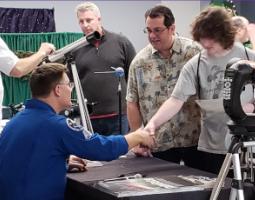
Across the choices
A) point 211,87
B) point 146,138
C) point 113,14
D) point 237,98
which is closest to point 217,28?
point 211,87

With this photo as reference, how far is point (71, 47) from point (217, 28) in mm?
664

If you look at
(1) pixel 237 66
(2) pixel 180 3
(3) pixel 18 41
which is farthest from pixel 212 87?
(3) pixel 18 41

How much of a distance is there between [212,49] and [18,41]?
183 inches

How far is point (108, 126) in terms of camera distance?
3777mm

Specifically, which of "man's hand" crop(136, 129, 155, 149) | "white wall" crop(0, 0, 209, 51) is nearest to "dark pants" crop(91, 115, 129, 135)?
"man's hand" crop(136, 129, 155, 149)

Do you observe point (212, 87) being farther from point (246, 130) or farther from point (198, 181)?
point (246, 130)

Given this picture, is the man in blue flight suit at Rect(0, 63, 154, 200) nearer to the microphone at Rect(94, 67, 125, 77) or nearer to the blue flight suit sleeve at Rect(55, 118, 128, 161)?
the blue flight suit sleeve at Rect(55, 118, 128, 161)

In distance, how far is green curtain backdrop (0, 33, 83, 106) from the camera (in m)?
6.38

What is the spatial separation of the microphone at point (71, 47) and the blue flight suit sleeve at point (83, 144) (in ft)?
1.29

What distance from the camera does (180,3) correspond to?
20.9 ft

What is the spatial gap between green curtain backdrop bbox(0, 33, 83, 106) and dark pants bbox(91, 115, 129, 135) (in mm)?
2649

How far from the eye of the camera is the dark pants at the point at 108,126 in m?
3.77

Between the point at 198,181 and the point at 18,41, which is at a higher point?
the point at 18,41

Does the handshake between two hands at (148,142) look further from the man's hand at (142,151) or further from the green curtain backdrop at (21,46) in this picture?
the green curtain backdrop at (21,46)
